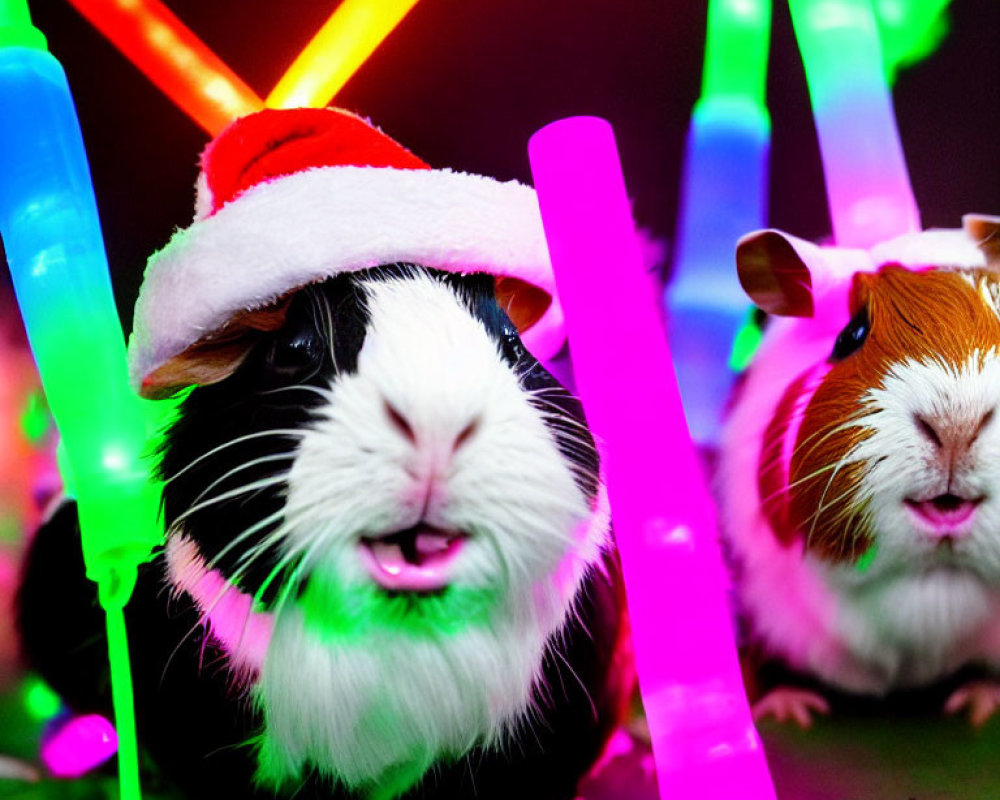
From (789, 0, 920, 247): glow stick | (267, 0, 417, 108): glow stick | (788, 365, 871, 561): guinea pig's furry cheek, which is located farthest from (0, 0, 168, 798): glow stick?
(789, 0, 920, 247): glow stick

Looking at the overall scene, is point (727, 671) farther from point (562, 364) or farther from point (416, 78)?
point (416, 78)

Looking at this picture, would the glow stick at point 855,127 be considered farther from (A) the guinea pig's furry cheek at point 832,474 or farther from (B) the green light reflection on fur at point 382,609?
(B) the green light reflection on fur at point 382,609

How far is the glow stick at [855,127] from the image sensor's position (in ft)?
3.34

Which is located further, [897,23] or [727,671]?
[897,23]

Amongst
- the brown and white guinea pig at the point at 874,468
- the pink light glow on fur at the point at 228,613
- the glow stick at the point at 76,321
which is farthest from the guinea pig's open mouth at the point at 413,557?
the brown and white guinea pig at the point at 874,468

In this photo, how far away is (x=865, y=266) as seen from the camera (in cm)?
94

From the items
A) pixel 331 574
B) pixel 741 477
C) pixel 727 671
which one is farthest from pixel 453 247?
pixel 741 477

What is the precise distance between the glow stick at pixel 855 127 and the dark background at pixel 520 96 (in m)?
0.15

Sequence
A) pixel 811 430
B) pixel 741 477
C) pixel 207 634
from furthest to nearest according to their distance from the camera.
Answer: pixel 741 477 → pixel 811 430 → pixel 207 634

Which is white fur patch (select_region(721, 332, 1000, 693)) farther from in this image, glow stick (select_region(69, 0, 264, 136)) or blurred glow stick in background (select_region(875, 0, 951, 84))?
glow stick (select_region(69, 0, 264, 136))

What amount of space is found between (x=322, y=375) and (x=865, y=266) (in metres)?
0.57

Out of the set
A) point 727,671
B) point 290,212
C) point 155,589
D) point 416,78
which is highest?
point 416,78

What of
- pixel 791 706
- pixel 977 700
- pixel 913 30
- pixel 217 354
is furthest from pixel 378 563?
pixel 913 30

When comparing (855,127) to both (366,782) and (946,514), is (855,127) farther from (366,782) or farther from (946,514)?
(366,782)
